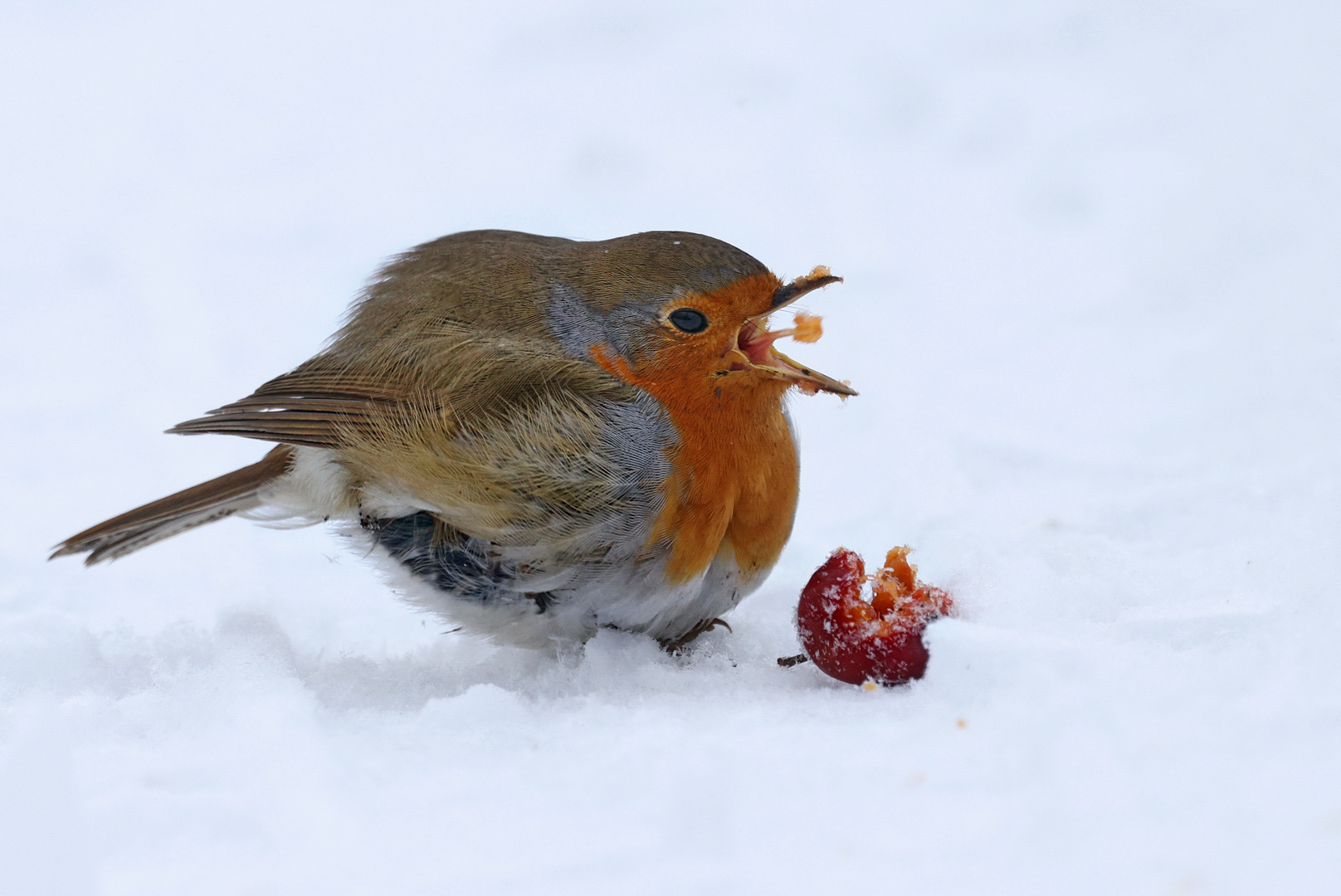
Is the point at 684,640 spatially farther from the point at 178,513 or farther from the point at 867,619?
the point at 178,513

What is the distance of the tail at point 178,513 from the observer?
321 centimetres

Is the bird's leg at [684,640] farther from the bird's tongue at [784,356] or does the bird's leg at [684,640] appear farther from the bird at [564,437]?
the bird's tongue at [784,356]

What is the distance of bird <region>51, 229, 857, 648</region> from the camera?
276 centimetres


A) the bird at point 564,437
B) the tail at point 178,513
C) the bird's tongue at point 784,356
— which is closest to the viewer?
the bird at point 564,437

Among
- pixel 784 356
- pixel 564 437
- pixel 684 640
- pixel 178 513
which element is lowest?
pixel 684 640

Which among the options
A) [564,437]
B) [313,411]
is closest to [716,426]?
[564,437]

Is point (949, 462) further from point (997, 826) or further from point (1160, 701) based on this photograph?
point (997, 826)

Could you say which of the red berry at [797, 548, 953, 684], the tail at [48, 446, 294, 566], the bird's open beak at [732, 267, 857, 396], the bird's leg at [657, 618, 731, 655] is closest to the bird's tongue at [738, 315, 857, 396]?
the bird's open beak at [732, 267, 857, 396]

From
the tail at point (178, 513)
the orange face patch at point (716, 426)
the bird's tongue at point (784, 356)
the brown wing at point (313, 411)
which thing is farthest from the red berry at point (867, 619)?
the tail at point (178, 513)

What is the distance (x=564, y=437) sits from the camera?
277 centimetres

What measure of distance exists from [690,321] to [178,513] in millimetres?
1494

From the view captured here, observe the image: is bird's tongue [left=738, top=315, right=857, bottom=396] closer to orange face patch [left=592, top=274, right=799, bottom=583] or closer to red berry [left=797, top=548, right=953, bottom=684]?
orange face patch [left=592, top=274, right=799, bottom=583]

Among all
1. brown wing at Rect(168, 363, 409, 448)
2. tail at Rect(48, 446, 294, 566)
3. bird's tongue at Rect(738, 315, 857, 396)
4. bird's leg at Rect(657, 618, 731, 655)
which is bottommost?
bird's leg at Rect(657, 618, 731, 655)

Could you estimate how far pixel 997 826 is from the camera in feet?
6.03
